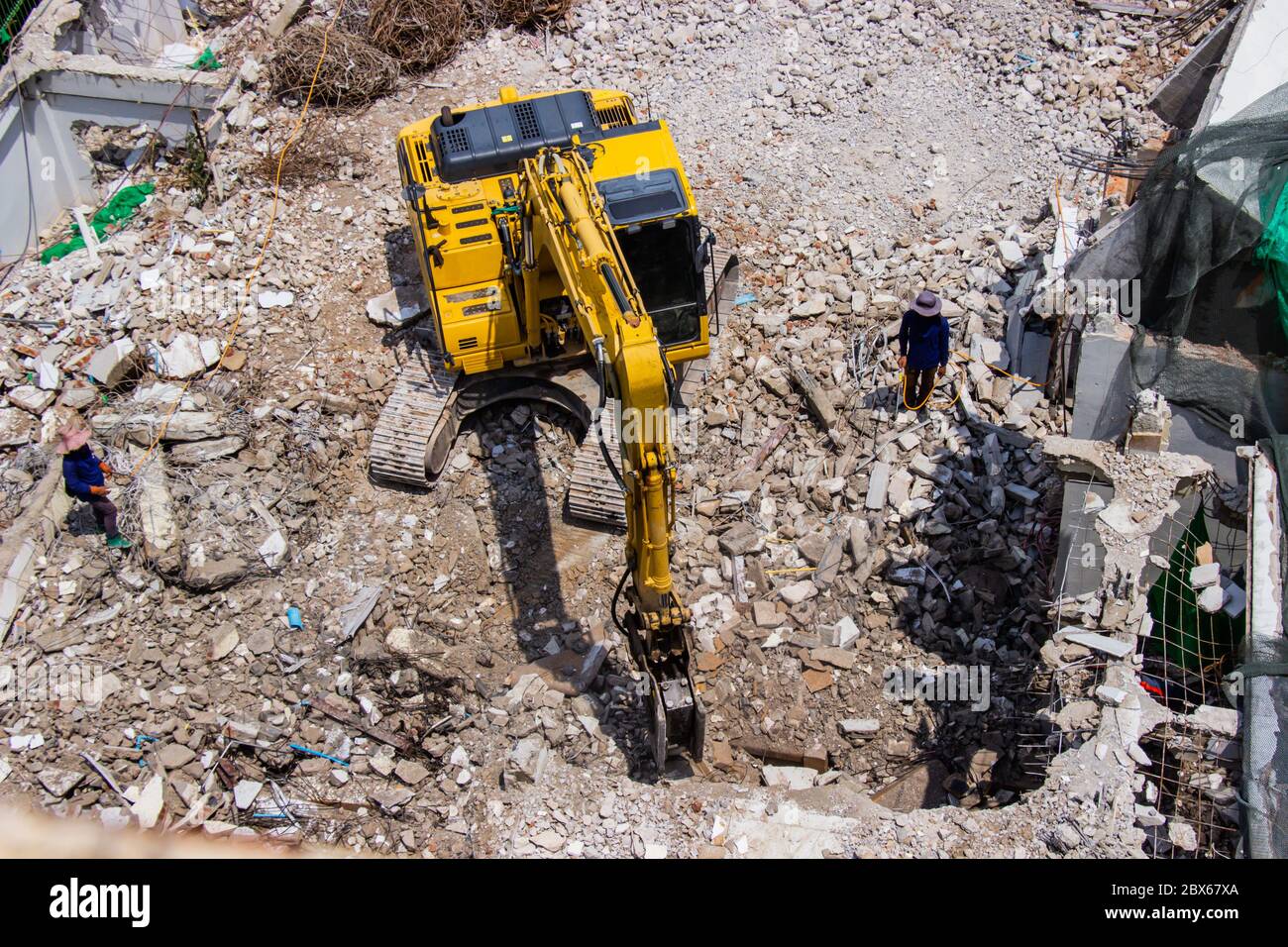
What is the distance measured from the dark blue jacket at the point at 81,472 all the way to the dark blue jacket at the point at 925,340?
6.77 metres

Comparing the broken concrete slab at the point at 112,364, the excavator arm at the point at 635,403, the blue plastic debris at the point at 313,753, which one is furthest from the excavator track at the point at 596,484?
the broken concrete slab at the point at 112,364

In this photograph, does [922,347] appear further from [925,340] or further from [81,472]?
[81,472]

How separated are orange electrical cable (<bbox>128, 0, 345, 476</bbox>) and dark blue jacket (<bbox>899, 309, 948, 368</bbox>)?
21.0ft

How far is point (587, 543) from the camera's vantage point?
9.13 m

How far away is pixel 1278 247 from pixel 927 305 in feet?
9.55

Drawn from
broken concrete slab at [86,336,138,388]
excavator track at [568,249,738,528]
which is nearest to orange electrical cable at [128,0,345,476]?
broken concrete slab at [86,336,138,388]

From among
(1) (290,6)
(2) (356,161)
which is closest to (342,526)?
(2) (356,161)

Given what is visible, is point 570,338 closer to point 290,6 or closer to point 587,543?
point 587,543

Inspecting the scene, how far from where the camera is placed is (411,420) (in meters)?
9.40

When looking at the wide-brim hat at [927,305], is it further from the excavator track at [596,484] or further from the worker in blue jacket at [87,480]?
the worker in blue jacket at [87,480]

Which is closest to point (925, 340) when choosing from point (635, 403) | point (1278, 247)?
point (1278, 247)

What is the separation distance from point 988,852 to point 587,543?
4.05 meters

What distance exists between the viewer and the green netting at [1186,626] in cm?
730
